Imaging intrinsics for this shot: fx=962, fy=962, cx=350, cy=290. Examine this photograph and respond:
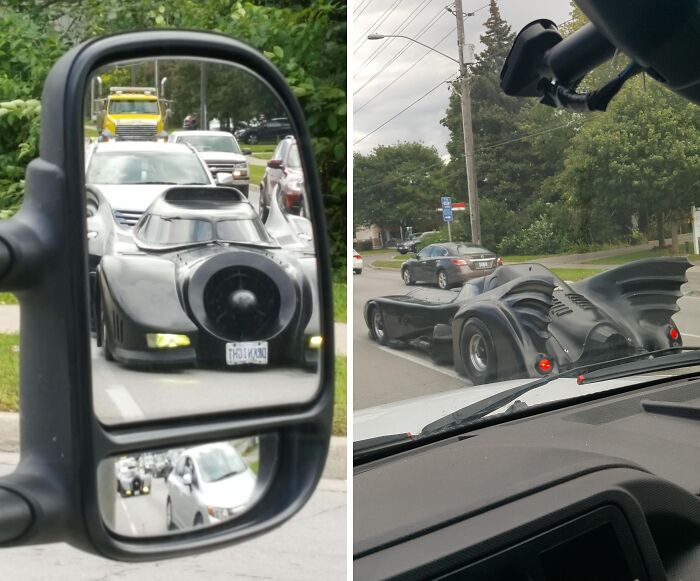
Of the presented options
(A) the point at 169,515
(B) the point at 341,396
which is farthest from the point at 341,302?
(A) the point at 169,515

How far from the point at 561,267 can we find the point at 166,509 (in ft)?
6.43

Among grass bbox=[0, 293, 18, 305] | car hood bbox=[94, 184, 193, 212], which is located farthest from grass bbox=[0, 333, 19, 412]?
car hood bbox=[94, 184, 193, 212]

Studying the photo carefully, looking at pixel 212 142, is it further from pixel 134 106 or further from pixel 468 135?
pixel 468 135

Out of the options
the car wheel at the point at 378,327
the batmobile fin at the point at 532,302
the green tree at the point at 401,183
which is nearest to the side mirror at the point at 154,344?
the green tree at the point at 401,183

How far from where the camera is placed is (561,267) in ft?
8.36

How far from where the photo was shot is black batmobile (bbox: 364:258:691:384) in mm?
2377

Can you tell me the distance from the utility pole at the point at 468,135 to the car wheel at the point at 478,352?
28 centimetres

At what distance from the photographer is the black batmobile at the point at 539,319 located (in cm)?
238

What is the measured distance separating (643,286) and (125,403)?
2.23 m

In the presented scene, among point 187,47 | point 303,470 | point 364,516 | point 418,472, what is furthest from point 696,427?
point 187,47

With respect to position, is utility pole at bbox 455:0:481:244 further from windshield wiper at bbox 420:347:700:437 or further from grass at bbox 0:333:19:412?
grass at bbox 0:333:19:412

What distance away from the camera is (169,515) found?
0.74m

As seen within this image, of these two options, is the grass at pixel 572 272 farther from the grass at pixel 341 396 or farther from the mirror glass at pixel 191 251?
the mirror glass at pixel 191 251

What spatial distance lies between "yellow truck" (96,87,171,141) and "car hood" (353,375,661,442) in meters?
1.00
